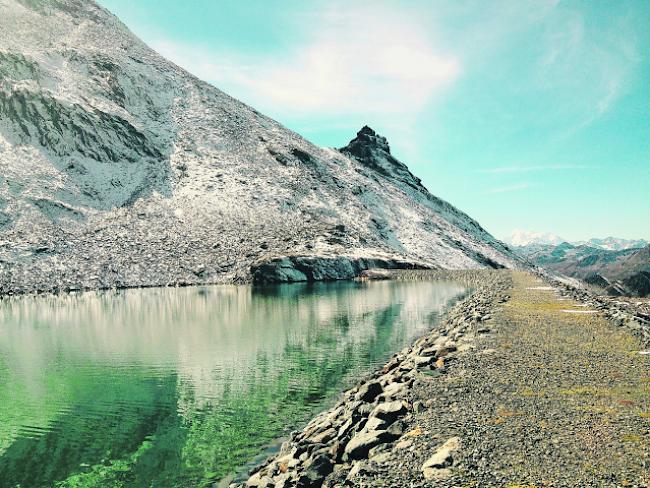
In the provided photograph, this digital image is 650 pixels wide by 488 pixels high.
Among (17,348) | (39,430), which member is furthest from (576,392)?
(17,348)

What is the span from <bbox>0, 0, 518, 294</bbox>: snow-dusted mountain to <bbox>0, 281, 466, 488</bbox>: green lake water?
36626mm

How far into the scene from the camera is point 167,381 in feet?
76.8

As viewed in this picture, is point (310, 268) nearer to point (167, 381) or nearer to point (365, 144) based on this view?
point (167, 381)

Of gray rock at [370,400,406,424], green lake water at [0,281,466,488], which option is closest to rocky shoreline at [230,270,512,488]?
gray rock at [370,400,406,424]

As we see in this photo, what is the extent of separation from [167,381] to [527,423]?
1787 centimetres

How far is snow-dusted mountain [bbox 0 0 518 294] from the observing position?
86000 millimetres

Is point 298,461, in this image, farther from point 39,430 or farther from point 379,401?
point 39,430

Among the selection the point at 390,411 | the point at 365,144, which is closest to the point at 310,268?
the point at 390,411

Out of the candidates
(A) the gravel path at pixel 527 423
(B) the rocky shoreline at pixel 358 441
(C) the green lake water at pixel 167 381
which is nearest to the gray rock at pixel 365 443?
(B) the rocky shoreline at pixel 358 441

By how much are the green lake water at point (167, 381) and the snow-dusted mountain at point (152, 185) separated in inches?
1442

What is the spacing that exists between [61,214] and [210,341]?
234 feet

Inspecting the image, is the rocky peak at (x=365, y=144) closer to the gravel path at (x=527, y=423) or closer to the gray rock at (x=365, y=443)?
the gravel path at (x=527, y=423)

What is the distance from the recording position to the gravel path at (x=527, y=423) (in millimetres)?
8094

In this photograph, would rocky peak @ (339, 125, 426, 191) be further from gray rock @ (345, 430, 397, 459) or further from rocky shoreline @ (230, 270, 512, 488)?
gray rock @ (345, 430, 397, 459)
